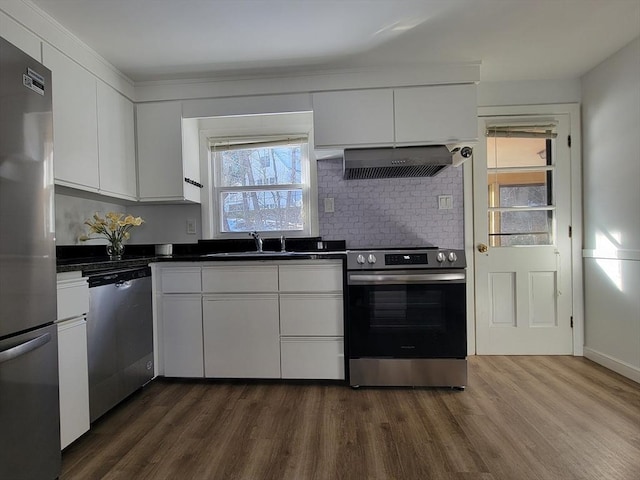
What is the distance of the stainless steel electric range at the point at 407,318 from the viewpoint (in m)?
2.16

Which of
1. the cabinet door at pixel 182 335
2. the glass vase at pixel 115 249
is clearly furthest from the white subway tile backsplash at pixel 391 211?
the glass vase at pixel 115 249

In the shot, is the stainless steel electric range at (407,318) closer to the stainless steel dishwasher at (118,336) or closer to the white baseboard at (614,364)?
the white baseboard at (614,364)

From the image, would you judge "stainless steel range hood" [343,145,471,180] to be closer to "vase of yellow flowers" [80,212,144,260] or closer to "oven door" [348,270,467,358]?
"oven door" [348,270,467,358]

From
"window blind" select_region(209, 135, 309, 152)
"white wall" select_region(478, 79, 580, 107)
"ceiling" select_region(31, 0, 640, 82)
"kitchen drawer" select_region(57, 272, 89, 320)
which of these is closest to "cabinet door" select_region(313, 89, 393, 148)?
"ceiling" select_region(31, 0, 640, 82)

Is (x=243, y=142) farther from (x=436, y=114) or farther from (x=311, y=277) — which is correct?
(x=436, y=114)

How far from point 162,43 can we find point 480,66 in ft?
7.13

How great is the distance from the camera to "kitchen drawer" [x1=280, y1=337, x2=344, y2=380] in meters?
2.23

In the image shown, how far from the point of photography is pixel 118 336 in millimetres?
1915

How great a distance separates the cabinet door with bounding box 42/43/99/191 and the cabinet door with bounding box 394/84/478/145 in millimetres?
2013

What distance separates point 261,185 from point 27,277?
6.46ft

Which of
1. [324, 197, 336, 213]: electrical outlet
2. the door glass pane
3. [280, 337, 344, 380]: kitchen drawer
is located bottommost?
[280, 337, 344, 380]: kitchen drawer

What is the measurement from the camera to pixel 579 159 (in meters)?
2.75

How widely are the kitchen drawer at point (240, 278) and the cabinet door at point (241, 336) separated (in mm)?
51

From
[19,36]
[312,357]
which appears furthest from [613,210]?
[19,36]
